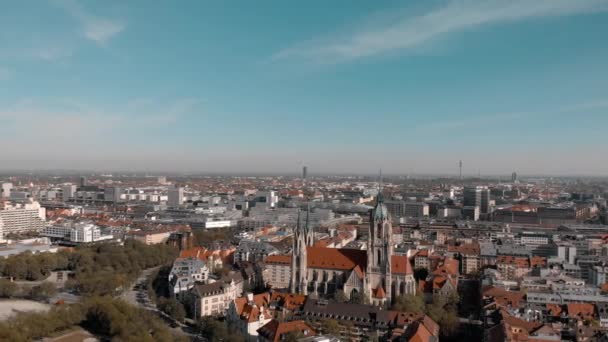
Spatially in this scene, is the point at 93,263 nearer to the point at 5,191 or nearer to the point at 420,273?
the point at 420,273

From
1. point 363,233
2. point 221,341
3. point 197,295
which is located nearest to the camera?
point 221,341

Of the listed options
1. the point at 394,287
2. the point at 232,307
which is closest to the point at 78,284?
the point at 232,307

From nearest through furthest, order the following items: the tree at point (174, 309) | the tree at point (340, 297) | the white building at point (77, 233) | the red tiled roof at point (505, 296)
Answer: the red tiled roof at point (505, 296), the tree at point (174, 309), the tree at point (340, 297), the white building at point (77, 233)

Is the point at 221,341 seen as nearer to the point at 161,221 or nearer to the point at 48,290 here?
the point at 48,290

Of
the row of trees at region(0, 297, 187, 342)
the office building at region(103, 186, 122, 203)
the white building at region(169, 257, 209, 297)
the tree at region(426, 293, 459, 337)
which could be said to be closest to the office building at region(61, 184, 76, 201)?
the office building at region(103, 186, 122, 203)

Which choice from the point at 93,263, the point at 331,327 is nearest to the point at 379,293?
the point at 331,327

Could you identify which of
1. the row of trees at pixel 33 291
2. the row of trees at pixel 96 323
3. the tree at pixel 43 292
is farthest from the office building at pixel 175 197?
the row of trees at pixel 96 323

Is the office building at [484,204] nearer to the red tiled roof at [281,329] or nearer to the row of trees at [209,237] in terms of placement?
the row of trees at [209,237]
